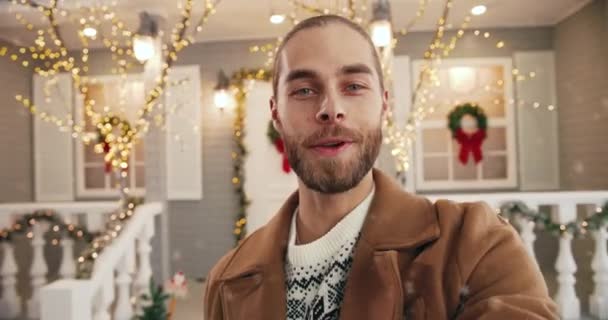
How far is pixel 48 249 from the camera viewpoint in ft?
24.3

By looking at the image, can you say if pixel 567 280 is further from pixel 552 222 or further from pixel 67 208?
pixel 67 208

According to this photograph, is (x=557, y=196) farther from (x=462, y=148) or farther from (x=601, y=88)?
(x=462, y=148)

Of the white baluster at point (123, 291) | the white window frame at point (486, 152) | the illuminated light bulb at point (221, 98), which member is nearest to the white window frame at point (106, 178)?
the illuminated light bulb at point (221, 98)

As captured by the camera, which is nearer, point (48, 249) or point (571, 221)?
point (571, 221)

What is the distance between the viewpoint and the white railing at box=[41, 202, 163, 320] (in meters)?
2.60

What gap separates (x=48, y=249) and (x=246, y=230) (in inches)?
120

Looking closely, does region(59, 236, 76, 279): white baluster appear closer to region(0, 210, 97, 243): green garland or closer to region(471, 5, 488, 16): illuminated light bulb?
region(0, 210, 97, 243): green garland

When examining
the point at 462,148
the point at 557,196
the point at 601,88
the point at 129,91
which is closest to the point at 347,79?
the point at 557,196

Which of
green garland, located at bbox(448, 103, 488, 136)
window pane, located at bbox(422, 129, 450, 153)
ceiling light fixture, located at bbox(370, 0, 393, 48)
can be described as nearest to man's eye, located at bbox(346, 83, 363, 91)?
ceiling light fixture, located at bbox(370, 0, 393, 48)

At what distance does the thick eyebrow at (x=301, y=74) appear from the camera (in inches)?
38.5

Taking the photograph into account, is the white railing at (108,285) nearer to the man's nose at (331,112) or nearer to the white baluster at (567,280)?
the man's nose at (331,112)

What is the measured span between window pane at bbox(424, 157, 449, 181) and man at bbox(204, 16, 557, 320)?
614 cm

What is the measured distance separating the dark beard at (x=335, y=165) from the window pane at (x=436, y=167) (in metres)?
6.31

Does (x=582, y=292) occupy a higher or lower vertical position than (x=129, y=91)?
lower
